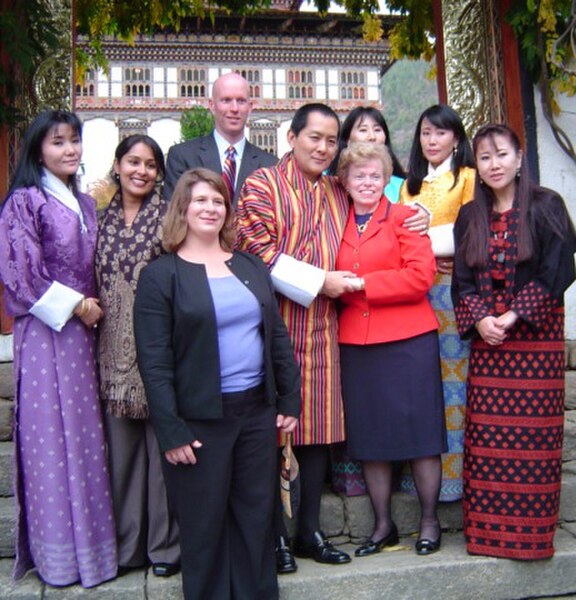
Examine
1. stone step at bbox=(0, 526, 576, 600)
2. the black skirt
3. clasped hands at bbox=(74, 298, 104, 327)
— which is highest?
clasped hands at bbox=(74, 298, 104, 327)

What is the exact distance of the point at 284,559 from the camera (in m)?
3.13

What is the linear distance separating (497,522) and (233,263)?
5.10 ft

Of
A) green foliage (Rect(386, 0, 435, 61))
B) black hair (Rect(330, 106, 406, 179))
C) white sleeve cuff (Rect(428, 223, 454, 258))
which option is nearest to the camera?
white sleeve cuff (Rect(428, 223, 454, 258))

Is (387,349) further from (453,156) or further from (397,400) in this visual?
(453,156)

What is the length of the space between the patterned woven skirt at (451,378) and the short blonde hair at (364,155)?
614 millimetres

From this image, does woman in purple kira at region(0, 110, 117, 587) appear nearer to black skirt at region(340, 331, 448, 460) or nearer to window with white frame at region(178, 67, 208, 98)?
black skirt at region(340, 331, 448, 460)

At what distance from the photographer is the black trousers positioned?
2.79 metres

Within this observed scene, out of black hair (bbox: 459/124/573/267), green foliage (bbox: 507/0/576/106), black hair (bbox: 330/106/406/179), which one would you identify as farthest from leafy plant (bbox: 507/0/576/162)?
black hair (bbox: 459/124/573/267)

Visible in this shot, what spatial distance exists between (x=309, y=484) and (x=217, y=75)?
25201 millimetres

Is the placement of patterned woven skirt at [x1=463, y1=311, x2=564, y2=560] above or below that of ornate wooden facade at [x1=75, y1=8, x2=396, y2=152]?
below

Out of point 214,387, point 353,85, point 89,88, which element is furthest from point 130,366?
point 89,88

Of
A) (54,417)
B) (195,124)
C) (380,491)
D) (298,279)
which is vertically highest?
(195,124)

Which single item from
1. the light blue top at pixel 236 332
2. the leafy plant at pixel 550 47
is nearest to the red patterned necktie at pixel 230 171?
the light blue top at pixel 236 332

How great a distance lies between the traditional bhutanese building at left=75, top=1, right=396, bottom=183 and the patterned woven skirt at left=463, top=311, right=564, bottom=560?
75.7ft
